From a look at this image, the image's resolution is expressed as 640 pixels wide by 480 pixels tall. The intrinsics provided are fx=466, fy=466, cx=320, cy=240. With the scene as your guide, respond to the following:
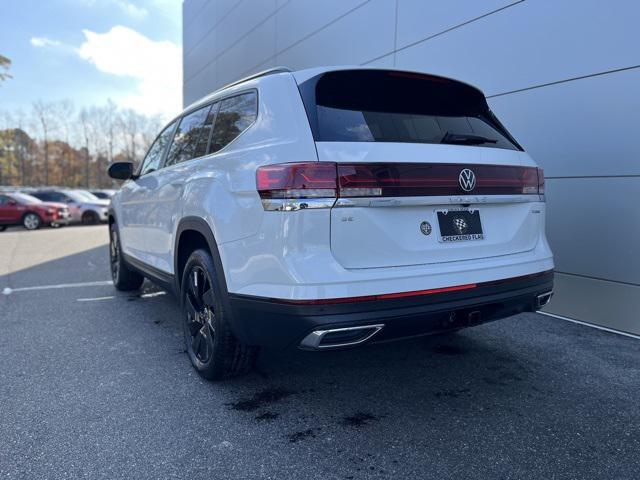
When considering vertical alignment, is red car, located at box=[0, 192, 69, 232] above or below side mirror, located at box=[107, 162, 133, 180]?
below

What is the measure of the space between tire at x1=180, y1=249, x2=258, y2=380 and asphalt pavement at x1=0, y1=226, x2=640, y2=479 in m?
0.16

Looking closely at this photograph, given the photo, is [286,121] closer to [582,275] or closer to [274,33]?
[582,275]

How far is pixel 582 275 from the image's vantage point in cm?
466

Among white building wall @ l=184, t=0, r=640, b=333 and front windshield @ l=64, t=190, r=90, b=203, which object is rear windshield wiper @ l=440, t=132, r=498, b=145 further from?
front windshield @ l=64, t=190, r=90, b=203

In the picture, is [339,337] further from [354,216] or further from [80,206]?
[80,206]

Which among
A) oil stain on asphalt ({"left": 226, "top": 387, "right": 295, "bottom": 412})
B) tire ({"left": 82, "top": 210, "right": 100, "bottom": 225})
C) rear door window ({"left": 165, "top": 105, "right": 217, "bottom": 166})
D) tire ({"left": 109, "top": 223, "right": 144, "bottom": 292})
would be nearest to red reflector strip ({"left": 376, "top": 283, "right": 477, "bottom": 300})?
oil stain on asphalt ({"left": 226, "top": 387, "right": 295, "bottom": 412})

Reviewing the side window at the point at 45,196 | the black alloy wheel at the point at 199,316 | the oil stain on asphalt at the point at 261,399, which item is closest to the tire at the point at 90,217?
the side window at the point at 45,196

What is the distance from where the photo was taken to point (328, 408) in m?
2.80

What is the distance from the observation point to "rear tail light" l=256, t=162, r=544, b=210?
220 cm

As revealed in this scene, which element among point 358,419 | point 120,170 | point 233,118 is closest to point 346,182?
point 233,118

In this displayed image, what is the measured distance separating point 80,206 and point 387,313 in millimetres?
20794

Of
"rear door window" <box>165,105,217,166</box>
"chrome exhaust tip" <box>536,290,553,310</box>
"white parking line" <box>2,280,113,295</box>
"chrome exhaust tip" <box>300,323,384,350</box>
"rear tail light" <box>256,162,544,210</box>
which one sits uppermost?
"rear door window" <box>165,105,217,166</box>

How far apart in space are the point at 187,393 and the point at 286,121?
1837 millimetres

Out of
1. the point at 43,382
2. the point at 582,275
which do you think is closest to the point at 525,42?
the point at 582,275
